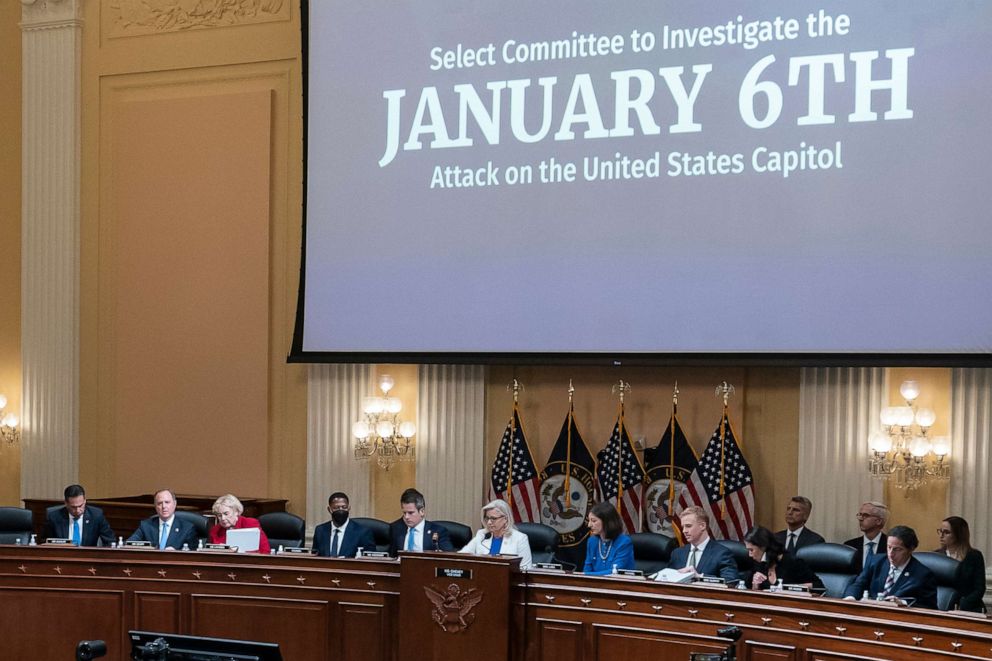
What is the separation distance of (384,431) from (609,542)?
3523 millimetres

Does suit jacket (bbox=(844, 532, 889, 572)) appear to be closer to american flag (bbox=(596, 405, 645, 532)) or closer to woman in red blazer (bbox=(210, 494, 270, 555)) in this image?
american flag (bbox=(596, 405, 645, 532))

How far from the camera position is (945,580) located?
26.3 ft

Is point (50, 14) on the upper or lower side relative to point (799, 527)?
upper

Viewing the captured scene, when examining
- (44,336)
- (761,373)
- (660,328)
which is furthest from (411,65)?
(44,336)

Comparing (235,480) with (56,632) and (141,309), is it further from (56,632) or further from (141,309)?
(56,632)

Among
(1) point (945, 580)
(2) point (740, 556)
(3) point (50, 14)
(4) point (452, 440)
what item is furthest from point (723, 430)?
(3) point (50, 14)

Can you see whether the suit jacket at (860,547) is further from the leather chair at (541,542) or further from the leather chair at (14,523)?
the leather chair at (14,523)

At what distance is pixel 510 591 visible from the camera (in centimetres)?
763

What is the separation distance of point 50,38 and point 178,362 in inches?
133

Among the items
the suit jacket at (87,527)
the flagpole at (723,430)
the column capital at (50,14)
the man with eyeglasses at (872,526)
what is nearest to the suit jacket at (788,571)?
the man with eyeglasses at (872,526)

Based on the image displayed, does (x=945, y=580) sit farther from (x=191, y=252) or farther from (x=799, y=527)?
(x=191, y=252)

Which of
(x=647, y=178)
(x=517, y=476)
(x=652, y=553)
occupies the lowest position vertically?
(x=652, y=553)

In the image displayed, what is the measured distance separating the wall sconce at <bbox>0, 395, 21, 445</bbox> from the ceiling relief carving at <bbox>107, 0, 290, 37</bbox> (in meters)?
3.72

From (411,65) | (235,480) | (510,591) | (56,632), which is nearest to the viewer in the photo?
(510,591)
